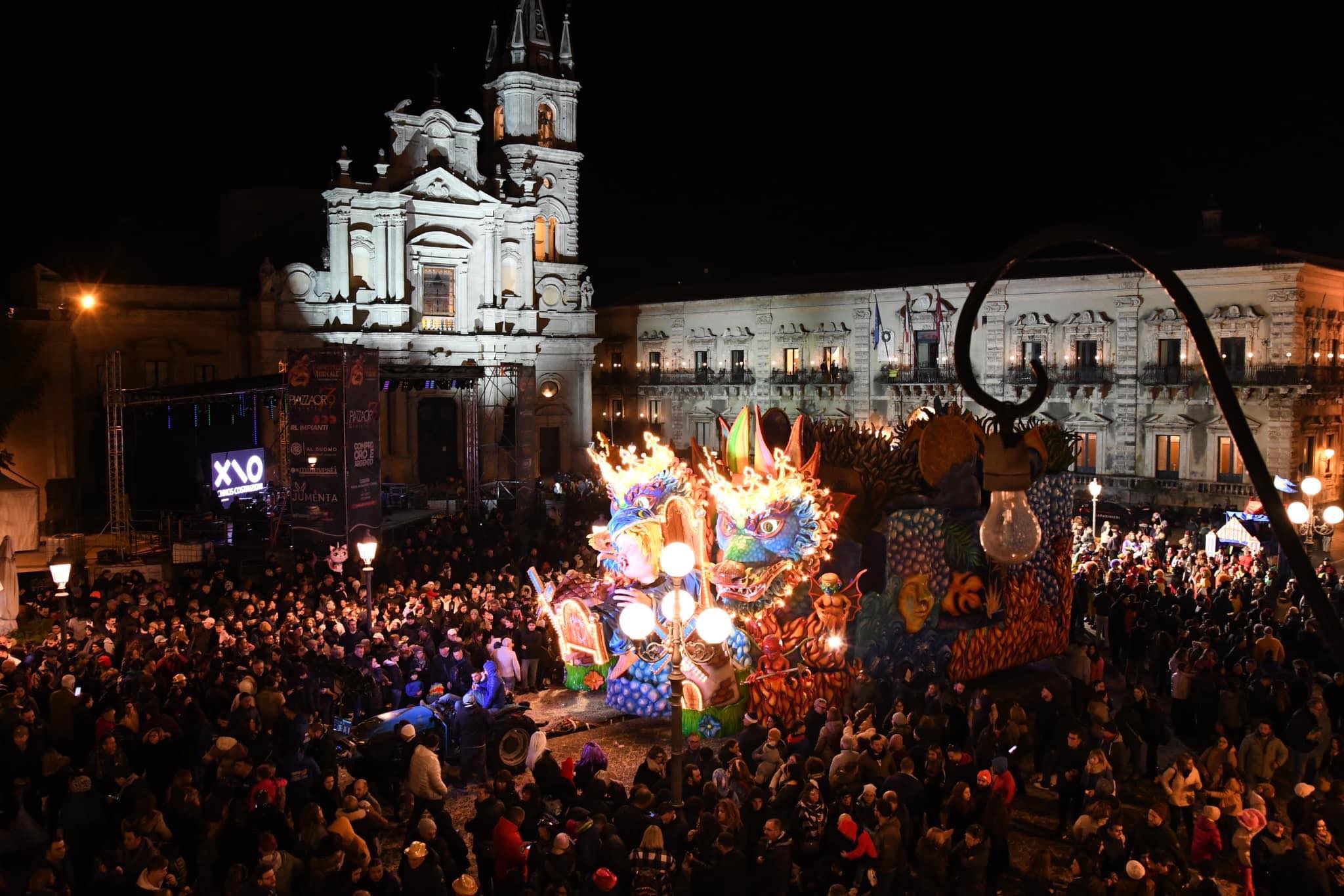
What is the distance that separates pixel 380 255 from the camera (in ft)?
115

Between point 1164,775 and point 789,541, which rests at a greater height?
point 789,541

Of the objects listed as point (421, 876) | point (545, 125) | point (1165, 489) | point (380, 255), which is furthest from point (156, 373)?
point (1165, 489)

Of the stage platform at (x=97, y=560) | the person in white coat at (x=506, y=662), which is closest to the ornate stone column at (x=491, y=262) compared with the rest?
the stage platform at (x=97, y=560)

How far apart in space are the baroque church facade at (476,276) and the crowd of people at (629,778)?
728 inches

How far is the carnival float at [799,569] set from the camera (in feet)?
45.5

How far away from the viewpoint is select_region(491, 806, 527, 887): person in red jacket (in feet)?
28.2

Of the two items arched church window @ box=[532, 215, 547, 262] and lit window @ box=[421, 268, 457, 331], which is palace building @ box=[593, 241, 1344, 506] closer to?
arched church window @ box=[532, 215, 547, 262]

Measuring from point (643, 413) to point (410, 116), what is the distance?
15.5m

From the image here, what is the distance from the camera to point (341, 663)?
13.3 meters

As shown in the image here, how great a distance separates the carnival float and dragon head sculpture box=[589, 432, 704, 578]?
2 cm

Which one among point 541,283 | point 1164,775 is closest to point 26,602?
point 1164,775

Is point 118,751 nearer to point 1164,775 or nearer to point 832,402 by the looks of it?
point 1164,775

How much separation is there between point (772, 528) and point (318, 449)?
11.1m

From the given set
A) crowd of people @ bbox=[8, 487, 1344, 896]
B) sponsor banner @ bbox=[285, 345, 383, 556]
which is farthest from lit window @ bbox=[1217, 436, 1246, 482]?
sponsor banner @ bbox=[285, 345, 383, 556]
